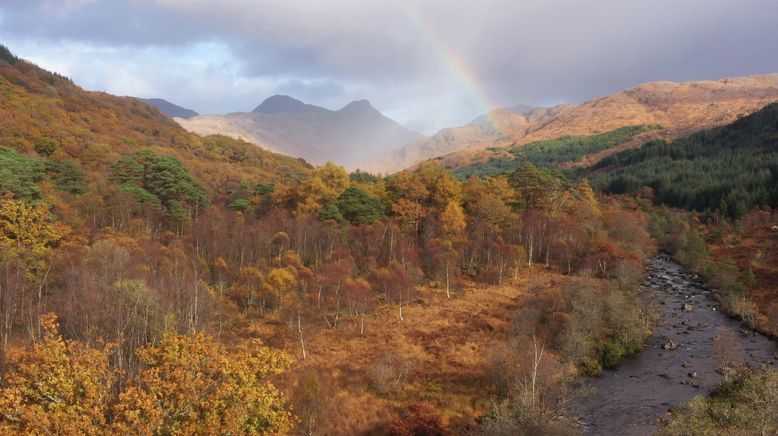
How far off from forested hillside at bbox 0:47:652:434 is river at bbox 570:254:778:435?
2.11 metres

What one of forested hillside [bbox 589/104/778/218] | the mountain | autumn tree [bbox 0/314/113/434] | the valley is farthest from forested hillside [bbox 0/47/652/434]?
forested hillside [bbox 589/104/778/218]

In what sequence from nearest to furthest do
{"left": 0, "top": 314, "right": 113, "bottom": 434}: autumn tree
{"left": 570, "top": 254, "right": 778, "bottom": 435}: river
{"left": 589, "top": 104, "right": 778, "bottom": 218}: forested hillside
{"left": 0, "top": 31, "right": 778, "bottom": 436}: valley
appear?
{"left": 0, "top": 314, "right": 113, "bottom": 434}: autumn tree < {"left": 0, "top": 31, "right": 778, "bottom": 436}: valley < {"left": 570, "top": 254, "right": 778, "bottom": 435}: river < {"left": 589, "top": 104, "right": 778, "bottom": 218}: forested hillside

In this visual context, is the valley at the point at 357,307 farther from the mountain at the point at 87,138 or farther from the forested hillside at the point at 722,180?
the forested hillside at the point at 722,180

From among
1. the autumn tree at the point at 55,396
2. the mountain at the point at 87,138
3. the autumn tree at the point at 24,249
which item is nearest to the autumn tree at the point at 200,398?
→ the autumn tree at the point at 55,396

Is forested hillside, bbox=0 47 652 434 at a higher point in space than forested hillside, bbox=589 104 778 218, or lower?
→ lower

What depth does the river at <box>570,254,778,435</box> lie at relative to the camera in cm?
3176

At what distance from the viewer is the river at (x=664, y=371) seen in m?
31.8

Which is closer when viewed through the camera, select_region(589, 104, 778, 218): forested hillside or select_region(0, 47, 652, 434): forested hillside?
select_region(0, 47, 652, 434): forested hillside

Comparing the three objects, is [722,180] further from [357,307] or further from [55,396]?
[55,396]

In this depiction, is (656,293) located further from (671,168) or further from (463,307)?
(671,168)

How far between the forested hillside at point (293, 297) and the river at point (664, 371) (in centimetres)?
211

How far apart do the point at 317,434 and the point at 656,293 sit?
54891 millimetres

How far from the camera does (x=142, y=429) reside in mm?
14398

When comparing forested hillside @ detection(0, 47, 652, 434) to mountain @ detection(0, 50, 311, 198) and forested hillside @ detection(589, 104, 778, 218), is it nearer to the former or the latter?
mountain @ detection(0, 50, 311, 198)
